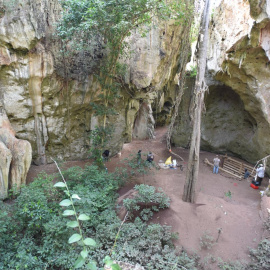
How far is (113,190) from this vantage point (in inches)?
275

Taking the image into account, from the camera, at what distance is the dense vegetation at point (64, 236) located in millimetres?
4297

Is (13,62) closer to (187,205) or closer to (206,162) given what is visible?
(187,205)

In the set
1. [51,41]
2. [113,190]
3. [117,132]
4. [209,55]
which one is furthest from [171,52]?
[113,190]

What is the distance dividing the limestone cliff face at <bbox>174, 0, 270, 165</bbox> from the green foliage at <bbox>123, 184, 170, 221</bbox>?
629cm

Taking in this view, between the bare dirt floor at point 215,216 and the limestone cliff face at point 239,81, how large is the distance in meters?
2.79

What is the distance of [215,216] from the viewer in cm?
622

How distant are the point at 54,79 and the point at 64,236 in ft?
20.6

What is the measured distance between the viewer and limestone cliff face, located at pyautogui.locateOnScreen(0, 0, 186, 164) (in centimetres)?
703

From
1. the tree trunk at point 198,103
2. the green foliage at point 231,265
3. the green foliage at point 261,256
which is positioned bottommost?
the green foliage at point 231,265

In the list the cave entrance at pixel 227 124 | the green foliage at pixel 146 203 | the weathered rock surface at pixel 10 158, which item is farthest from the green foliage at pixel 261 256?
the weathered rock surface at pixel 10 158

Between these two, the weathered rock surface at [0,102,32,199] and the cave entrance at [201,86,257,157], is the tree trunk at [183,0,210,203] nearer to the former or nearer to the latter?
the cave entrance at [201,86,257,157]

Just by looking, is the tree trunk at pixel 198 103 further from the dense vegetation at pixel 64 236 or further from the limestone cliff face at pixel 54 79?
the limestone cliff face at pixel 54 79

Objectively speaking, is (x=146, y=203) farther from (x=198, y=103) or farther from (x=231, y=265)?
(x=198, y=103)

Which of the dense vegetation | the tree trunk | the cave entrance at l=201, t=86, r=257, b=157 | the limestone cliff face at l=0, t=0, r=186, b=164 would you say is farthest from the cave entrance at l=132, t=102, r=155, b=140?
the dense vegetation
